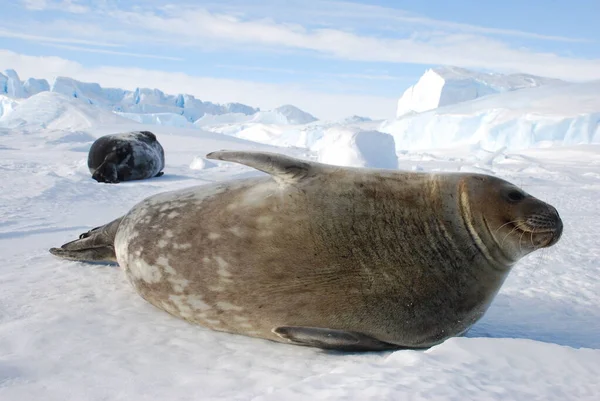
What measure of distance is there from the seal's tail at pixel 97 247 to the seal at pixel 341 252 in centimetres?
61

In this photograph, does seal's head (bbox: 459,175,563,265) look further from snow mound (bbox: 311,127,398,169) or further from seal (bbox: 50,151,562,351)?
snow mound (bbox: 311,127,398,169)

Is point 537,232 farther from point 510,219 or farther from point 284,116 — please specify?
point 284,116

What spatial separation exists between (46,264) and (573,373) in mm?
2493

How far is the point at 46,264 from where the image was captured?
2.88 meters

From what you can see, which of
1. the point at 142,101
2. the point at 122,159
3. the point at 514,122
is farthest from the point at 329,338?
the point at 142,101

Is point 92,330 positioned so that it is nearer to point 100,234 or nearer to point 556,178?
point 100,234

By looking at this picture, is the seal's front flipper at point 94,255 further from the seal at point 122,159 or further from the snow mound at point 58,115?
the snow mound at point 58,115

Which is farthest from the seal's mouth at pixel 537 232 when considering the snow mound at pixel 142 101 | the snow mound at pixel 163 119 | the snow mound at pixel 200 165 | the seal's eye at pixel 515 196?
the snow mound at pixel 142 101

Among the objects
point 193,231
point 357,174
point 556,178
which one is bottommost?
point 556,178

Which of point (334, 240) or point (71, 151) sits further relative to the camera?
point (71, 151)

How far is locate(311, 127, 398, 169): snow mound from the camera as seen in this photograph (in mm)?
10797

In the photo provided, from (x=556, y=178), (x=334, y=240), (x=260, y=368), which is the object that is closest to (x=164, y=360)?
(x=260, y=368)

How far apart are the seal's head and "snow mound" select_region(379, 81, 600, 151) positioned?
2731 cm

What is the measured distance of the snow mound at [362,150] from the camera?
10.8m
